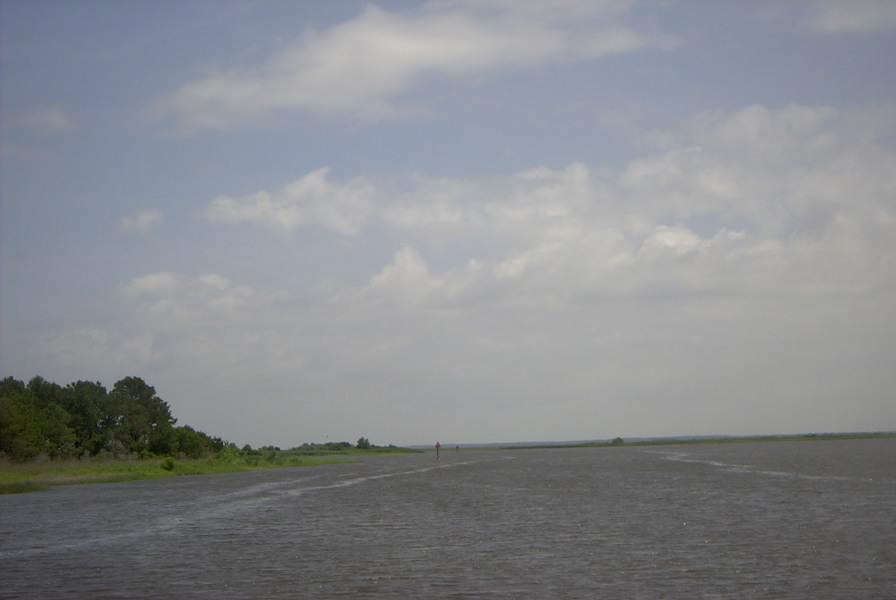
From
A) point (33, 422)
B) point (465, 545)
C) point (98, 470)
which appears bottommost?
point (465, 545)

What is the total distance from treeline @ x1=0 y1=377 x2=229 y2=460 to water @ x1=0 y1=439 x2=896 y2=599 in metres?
30.2

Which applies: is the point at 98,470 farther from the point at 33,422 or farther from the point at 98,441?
the point at 98,441

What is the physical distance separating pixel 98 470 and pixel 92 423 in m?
24.0

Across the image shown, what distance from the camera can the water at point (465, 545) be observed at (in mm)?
22891

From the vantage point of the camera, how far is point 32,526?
39656 millimetres

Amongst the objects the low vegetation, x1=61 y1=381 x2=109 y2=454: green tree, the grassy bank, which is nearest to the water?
the grassy bank

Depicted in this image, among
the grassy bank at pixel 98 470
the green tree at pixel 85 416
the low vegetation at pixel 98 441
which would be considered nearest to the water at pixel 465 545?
the grassy bank at pixel 98 470

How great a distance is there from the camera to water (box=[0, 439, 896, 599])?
2289 cm

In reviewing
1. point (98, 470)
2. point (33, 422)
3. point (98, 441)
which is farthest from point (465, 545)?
point (98, 441)

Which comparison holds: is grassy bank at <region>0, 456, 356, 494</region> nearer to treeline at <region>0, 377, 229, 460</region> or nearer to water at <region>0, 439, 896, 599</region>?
treeline at <region>0, 377, 229, 460</region>

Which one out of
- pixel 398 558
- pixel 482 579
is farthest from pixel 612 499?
pixel 482 579

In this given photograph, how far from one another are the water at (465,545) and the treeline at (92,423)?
30247mm

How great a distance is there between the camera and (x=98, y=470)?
8700 centimetres

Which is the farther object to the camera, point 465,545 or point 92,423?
point 92,423
